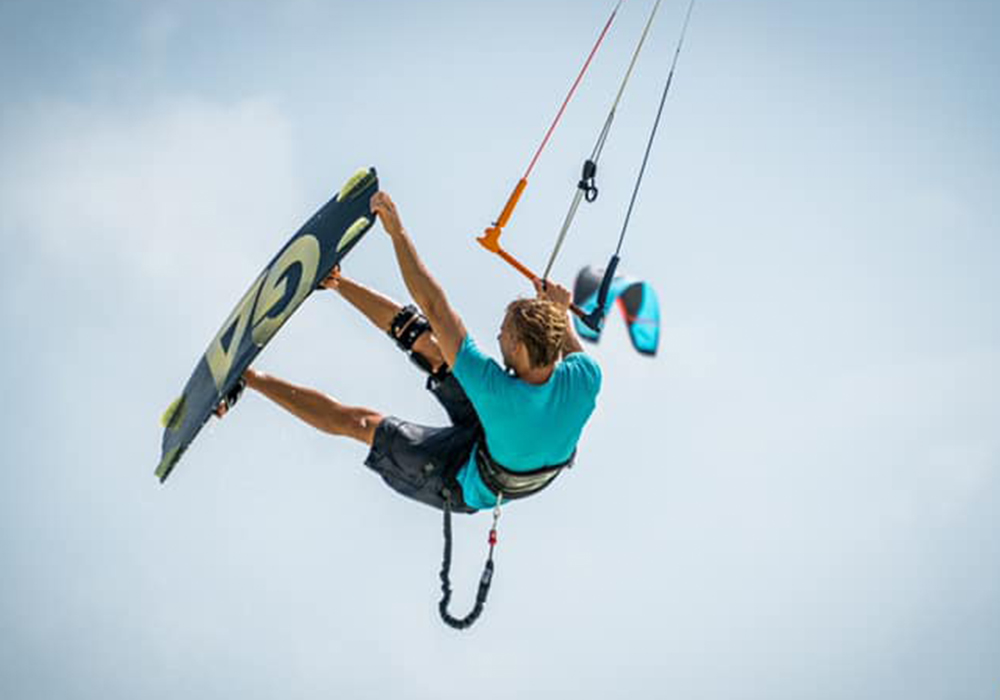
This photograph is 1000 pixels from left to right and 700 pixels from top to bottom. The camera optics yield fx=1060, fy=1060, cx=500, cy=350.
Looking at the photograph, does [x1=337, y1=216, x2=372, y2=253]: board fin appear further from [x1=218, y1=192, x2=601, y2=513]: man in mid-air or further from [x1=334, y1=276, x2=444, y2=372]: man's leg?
[x1=334, y1=276, x2=444, y2=372]: man's leg

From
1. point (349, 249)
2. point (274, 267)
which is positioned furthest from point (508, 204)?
point (274, 267)

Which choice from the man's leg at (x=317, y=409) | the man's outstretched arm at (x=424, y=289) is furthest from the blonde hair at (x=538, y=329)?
the man's leg at (x=317, y=409)

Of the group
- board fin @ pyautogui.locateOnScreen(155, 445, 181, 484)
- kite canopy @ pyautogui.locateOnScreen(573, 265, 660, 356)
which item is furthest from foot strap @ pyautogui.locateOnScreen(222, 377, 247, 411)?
kite canopy @ pyautogui.locateOnScreen(573, 265, 660, 356)

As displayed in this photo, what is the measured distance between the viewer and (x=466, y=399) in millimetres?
4965

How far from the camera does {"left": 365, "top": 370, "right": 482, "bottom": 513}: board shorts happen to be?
4.87 m

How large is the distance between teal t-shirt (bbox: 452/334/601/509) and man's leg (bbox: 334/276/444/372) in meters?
Result: 0.62

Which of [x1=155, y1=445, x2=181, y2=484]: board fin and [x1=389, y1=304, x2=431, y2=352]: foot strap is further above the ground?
[x1=389, y1=304, x2=431, y2=352]: foot strap

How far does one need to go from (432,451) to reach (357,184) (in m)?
1.26

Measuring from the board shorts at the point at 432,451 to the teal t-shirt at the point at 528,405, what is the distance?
39cm

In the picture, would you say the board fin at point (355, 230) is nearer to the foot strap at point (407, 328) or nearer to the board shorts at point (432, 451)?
the foot strap at point (407, 328)

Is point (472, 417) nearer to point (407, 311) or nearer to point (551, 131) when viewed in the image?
point (407, 311)

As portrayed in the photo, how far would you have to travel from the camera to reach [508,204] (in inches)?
196

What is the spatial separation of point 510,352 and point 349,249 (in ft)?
2.69

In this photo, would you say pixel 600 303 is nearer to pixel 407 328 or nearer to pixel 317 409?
pixel 407 328
